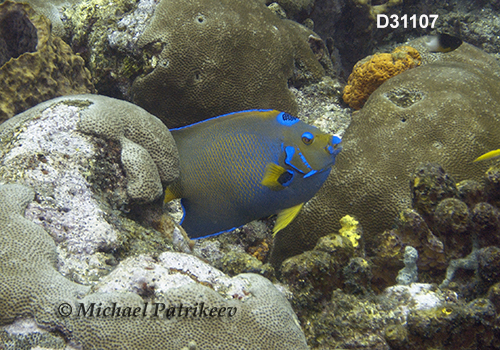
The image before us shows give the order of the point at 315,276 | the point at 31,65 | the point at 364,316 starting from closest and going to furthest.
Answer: the point at 364,316
the point at 315,276
the point at 31,65

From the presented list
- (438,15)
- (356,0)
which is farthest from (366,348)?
(438,15)

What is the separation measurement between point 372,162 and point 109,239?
100.0 inches

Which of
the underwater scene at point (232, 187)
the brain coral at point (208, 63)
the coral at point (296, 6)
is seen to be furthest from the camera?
the coral at point (296, 6)

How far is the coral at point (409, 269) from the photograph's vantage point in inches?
95.6

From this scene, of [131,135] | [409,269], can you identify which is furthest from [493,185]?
[131,135]

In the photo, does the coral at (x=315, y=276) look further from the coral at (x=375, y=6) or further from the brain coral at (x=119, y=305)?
the coral at (x=375, y=6)

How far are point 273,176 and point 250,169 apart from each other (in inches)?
6.5

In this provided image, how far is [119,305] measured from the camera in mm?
1451

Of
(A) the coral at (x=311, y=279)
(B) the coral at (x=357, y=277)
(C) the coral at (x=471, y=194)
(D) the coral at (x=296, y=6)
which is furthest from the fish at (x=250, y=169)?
(D) the coral at (x=296, y=6)

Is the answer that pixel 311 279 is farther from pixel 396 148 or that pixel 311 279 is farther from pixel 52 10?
pixel 52 10

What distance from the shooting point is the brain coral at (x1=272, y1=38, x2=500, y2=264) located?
125 inches

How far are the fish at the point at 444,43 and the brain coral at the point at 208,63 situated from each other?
2.03 meters

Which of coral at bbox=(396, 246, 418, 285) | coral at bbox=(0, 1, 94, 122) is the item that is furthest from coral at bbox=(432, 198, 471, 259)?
coral at bbox=(0, 1, 94, 122)

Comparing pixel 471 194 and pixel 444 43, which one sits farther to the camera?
pixel 444 43
